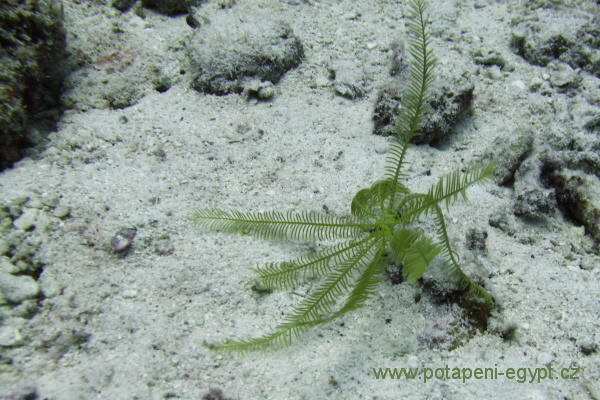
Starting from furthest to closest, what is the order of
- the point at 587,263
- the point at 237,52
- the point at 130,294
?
the point at 237,52, the point at 587,263, the point at 130,294

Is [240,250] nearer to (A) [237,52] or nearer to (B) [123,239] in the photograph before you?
(B) [123,239]

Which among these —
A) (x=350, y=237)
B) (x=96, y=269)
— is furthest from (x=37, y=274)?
(x=350, y=237)

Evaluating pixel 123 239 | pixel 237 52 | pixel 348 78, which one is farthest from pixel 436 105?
pixel 123 239

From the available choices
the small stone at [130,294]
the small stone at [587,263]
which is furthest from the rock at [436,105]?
the small stone at [130,294]

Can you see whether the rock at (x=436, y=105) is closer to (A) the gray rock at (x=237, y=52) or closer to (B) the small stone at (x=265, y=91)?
(B) the small stone at (x=265, y=91)

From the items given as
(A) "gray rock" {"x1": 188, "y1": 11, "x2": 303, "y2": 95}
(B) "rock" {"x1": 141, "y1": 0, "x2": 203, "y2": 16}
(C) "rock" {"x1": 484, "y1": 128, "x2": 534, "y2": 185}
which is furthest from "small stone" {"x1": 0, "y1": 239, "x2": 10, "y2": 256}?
(C) "rock" {"x1": 484, "y1": 128, "x2": 534, "y2": 185}

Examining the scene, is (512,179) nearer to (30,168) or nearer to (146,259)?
(146,259)
